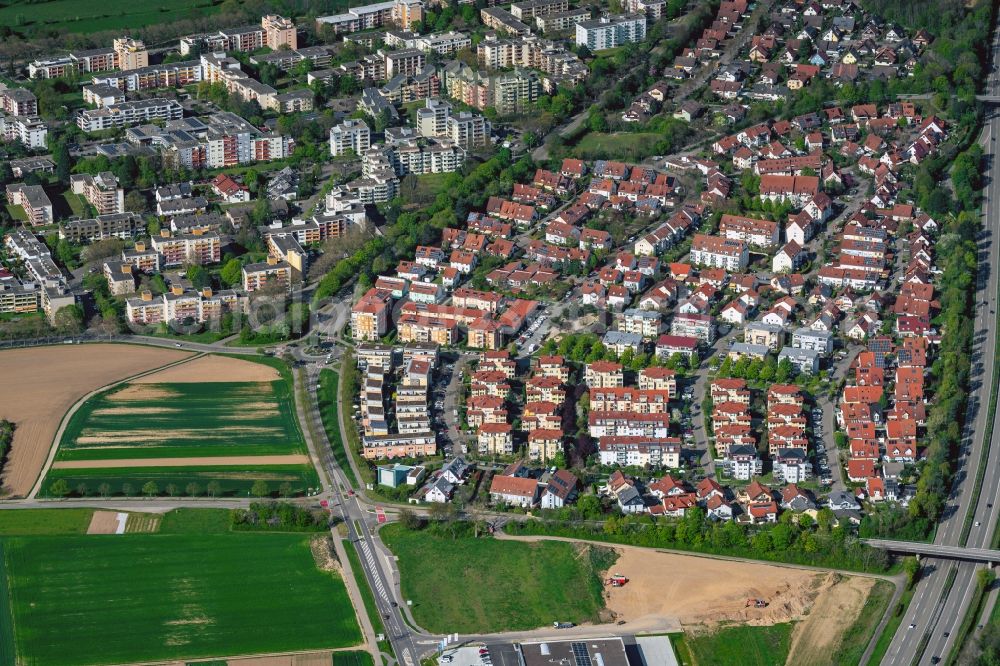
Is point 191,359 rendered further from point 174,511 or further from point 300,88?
point 300,88

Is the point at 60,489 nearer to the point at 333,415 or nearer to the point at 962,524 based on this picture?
the point at 333,415

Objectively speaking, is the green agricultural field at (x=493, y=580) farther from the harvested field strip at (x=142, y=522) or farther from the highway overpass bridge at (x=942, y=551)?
the highway overpass bridge at (x=942, y=551)

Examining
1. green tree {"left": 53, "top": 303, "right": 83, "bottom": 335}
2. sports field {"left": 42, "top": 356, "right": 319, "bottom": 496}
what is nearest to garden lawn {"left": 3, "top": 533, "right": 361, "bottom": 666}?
sports field {"left": 42, "top": 356, "right": 319, "bottom": 496}

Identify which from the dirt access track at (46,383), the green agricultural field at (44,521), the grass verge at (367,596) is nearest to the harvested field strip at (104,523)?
the green agricultural field at (44,521)

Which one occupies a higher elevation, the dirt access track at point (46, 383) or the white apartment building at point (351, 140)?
the white apartment building at point (351, 140)

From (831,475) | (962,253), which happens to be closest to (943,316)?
(962,253)

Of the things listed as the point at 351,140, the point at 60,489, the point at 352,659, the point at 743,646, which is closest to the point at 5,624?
the point at 60,489
